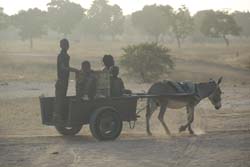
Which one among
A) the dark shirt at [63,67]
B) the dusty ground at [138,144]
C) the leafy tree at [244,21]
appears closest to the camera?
the dusty ground at [138,144]

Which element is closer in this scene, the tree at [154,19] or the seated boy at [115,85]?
the seated boy at [115,85]

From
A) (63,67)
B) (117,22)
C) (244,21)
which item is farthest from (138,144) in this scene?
(244,21)

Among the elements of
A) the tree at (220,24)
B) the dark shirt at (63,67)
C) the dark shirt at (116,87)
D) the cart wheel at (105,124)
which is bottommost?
the cart wheel at (105,124)

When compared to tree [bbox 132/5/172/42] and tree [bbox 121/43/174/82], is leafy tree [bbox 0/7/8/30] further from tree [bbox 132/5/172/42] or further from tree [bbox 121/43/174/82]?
tree [bbox 121/43/174/82]

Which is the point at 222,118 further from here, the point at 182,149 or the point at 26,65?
the point at 26,65

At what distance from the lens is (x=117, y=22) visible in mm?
120312

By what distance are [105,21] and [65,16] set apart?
27.4 meters

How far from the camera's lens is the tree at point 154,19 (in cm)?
9156

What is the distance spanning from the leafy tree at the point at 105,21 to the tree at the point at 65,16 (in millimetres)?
20553

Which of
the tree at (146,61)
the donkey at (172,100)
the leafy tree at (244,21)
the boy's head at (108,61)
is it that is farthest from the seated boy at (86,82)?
the leafy tree at (244,21)

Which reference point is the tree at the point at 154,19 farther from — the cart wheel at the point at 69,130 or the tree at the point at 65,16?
the cart wheel at the point at 69,130

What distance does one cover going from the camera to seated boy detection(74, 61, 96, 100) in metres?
12.5

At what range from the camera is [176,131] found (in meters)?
15.2

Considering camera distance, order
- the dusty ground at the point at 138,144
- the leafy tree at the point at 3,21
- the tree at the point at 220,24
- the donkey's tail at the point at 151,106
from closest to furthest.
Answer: the dusty ground at the point at 138,144, the donkey's tail at the point at 151,106, the tree at the point at 220,24, the leafy tree at the point at 3,21
